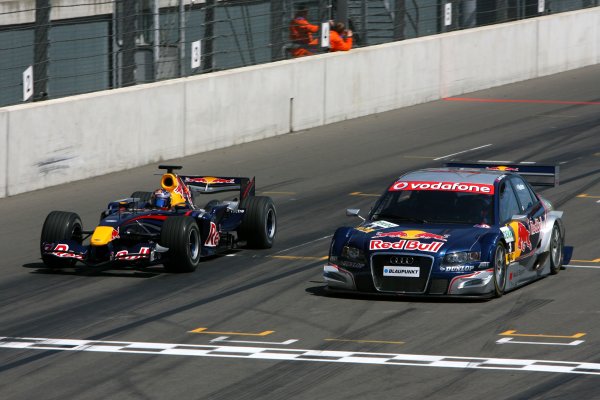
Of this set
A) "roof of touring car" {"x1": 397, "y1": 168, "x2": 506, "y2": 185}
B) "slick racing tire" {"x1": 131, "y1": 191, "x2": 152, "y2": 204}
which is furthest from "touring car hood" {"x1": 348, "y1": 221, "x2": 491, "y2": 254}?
"slick racing tire" {"x1": 131, "y1": 191, "x2": 152, "y2": 204}

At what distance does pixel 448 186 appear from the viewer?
15.4 m

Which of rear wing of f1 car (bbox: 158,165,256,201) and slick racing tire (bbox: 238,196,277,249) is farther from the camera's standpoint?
rear wing of f1 car (bbox: 158,165,256,201)

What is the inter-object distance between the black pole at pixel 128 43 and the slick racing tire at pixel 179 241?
→ 893 cm

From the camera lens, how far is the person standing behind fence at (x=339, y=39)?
2983 cm

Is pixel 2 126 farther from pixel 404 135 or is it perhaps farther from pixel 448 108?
pixel 448 108

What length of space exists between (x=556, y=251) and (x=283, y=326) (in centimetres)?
409

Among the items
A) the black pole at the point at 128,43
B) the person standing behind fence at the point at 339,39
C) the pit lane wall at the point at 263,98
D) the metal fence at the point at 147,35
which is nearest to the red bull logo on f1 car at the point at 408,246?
the pit lane wall at the point at 263,98

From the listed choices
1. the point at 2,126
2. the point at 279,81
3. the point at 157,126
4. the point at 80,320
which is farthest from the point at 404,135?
the point at 80,320

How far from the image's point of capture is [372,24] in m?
31.0

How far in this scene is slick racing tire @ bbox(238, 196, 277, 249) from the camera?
1750cm

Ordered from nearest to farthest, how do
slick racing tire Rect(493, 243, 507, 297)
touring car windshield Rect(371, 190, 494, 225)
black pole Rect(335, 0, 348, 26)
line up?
slick racing tire Rect(493, 243, 507, 297) → touring car windshield Rect(371, 190, 494, 225) → black pole Rect(335, 0, 348, 26)

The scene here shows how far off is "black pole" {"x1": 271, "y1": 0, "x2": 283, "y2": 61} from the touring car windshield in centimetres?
1321

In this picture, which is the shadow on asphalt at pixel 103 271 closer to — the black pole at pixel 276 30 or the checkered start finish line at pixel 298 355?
the checkered start finish line at pixel 298 355

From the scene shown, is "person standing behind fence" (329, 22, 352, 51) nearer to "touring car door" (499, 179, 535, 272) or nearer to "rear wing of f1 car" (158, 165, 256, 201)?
"rear wing of f1 car" (158, 165, 256, 201)
